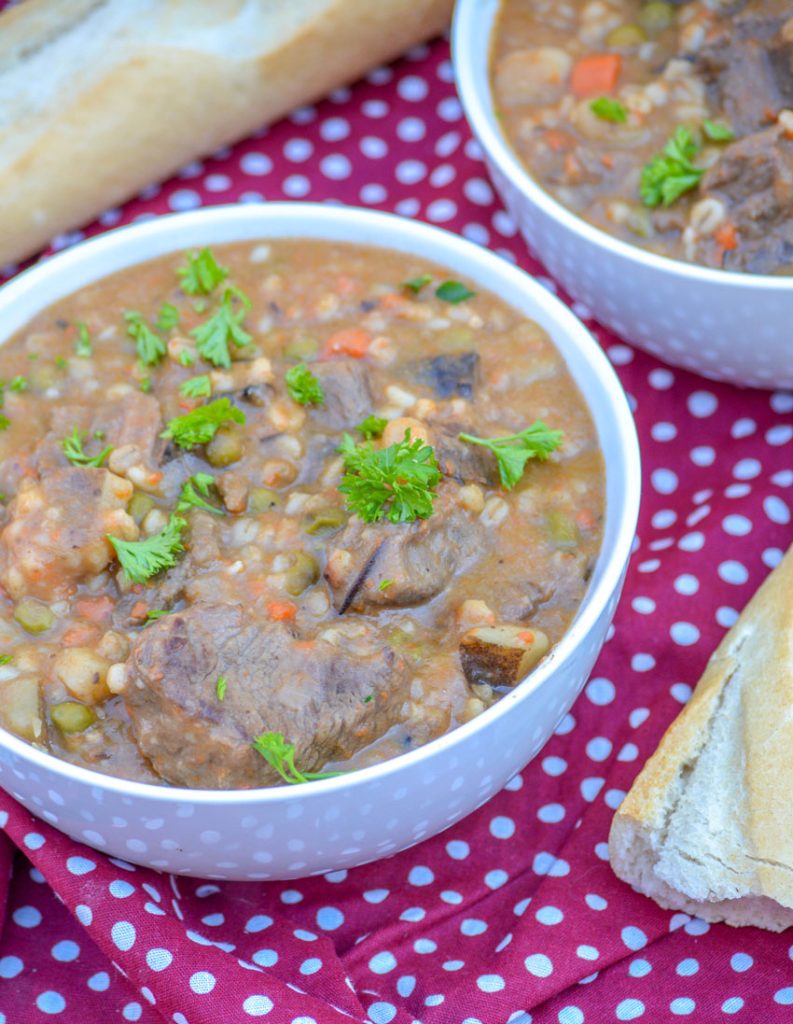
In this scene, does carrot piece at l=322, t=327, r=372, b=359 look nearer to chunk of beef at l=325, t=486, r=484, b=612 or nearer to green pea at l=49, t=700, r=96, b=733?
chunk of beef at l=325, t=486, r=484, b=612

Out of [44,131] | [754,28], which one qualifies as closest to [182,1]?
[44,131]

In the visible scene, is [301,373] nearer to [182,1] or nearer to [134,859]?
[134,859]

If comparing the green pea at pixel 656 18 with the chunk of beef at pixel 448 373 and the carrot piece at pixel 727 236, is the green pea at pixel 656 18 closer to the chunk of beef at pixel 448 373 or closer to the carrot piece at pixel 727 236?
the carrot piece at pixel 727 236

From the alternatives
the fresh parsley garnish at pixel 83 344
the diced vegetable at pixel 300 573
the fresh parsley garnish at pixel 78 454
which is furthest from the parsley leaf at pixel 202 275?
the diced vegetable at pixel 300 573

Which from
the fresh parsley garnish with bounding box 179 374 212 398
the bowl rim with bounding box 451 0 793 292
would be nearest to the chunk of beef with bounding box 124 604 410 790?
the fresh parsley garnish with bounding box 179 374 212 398

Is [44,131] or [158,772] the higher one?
[44,131]

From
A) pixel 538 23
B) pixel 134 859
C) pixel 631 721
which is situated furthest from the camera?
pixel 538 23
